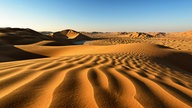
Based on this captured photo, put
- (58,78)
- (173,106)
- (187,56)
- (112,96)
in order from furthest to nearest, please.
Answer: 1. (187,56)
2. (58,78)
3. (112,96)
4. (173,106)

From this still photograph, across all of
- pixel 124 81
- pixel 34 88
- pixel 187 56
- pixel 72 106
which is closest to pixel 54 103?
pixel 72 106

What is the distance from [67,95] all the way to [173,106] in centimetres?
98

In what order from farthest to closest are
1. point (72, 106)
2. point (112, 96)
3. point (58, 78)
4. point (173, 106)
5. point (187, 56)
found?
point (187, 56) → point (58, 78) → point (112, 96) → point (173, 106) → point (72, 106)

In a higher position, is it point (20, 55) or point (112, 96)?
point (112, 96)

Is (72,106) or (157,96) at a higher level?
(72,106)

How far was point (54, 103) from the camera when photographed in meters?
1.61

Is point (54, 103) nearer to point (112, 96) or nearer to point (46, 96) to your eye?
point (46, 96)

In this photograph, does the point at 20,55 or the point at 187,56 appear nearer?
the point at 187,56

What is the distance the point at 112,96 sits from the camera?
1.87 metres

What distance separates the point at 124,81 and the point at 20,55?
8.88 m

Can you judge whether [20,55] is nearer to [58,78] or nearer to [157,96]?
[58,78]

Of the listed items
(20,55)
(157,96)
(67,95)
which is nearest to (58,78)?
(67,95)

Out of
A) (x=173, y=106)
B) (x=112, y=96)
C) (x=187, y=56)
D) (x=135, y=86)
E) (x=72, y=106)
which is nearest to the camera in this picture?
(x=72, y=106)

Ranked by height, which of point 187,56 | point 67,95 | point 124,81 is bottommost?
point 187,56
